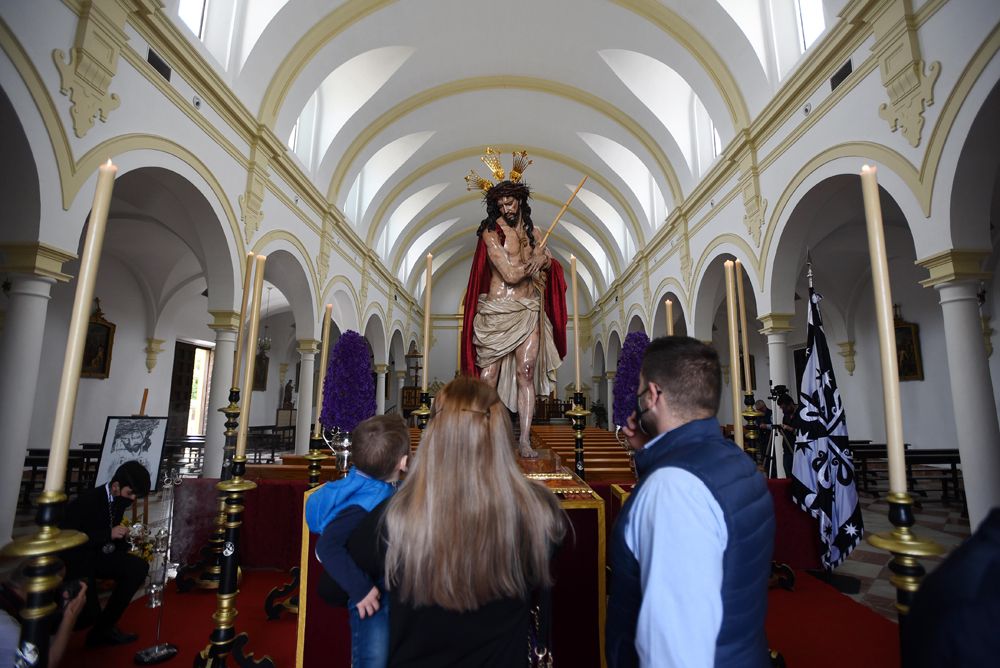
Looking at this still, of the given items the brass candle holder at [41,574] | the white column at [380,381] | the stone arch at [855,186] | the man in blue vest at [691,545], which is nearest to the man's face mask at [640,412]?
the man in blue vest at [691,545]

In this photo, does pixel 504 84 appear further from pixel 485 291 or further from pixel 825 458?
pixel 825 458

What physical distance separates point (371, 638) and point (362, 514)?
39 centimetres

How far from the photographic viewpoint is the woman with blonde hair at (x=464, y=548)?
1.13 m

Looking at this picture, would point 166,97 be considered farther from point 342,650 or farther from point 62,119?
point 342,650

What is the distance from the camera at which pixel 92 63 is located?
13.8 ft

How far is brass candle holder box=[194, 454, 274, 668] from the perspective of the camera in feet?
6.21

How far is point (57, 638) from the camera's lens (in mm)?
2211

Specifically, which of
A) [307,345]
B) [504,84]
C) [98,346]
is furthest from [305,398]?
[504,84]

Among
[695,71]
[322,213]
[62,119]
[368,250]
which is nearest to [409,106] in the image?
[322,213]

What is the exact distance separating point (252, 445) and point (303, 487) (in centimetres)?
1322

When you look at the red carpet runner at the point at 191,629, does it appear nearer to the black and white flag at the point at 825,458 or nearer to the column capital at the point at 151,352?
the black and white flag at the point at 825,458

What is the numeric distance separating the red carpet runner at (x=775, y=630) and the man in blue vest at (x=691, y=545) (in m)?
1.94

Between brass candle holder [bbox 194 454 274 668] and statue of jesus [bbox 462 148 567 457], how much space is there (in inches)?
62.7

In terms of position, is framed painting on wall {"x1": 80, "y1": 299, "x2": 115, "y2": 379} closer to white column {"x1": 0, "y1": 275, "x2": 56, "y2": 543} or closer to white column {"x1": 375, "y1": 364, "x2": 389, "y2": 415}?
white column {"x1": 375, "y1": 364, "x2": 389, "y2": 415}
